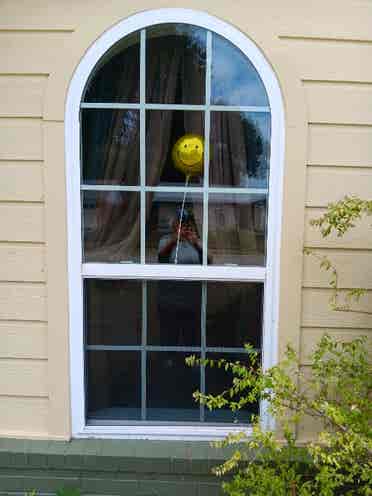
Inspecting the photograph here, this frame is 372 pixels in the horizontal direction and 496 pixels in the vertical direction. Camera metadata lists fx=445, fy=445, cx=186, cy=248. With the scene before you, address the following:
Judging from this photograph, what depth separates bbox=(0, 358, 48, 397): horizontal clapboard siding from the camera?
2301 mm

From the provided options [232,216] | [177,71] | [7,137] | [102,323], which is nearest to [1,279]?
[102,323]

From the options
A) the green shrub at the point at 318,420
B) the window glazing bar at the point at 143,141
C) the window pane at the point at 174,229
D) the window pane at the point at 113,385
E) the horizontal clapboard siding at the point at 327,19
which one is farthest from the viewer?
the window pane at the point at 113,385

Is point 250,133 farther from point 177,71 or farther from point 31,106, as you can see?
point 31,106

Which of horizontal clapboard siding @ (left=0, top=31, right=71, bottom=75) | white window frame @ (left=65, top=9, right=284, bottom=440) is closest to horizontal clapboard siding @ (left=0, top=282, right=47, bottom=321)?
white window frame @ (left=65, top=9, right=284, bottom=440)

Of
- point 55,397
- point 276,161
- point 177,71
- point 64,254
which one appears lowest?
point 55,397

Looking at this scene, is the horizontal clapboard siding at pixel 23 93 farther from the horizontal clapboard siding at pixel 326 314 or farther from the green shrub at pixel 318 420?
the horizontal clapboard siding at pixel 326 314

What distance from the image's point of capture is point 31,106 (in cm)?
215

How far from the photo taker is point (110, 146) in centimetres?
223

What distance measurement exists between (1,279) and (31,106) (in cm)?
87

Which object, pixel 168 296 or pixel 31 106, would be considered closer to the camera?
pixel 31 106

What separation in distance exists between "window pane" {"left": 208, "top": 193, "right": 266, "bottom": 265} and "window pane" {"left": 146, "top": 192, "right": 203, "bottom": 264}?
7 cm

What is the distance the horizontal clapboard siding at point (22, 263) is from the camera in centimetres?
223

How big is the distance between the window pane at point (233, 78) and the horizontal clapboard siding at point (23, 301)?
131cm

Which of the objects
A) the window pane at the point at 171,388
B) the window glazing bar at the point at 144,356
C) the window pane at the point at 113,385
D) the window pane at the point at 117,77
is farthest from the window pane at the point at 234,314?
the window pane at the point at 117,77
